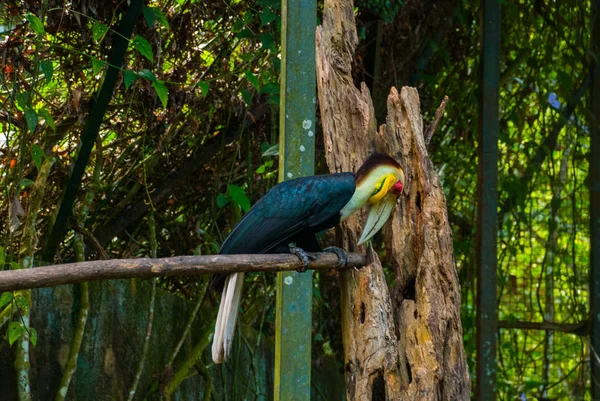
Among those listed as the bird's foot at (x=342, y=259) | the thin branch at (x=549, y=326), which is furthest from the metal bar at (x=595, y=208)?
the bird's foot at (x=342, y=259)

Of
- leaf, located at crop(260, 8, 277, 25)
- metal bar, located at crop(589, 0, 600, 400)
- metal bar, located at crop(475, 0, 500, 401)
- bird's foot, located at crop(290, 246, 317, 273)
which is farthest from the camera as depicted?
metal bar, located at crop(589, 0, 600, 400)

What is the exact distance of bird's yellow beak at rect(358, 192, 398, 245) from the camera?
1972 mm

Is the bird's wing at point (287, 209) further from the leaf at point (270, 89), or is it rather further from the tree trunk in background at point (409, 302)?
the leaf at point (270, 89)

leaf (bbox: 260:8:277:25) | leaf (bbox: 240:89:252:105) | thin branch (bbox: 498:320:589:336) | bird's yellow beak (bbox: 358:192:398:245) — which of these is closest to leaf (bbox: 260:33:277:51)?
leaf (bbox: 260:8:277:25)

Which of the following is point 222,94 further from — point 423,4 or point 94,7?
point 423,4

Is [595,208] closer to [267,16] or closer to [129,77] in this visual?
[267,16]

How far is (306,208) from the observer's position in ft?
6.55

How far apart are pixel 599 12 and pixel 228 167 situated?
1.34 m

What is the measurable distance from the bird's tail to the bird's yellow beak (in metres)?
0.28

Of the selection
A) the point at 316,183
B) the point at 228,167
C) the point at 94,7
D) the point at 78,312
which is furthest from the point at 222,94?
the point at 316,183

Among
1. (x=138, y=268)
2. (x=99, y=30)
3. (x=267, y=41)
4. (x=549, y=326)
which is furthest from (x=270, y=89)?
(x=549, y=326)

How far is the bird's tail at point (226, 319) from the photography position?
6.25 feet

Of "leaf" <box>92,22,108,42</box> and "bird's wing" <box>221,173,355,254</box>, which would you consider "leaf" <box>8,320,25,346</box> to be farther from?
"leaf" <box>92,22,108,42</box>

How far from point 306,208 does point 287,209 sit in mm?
40
